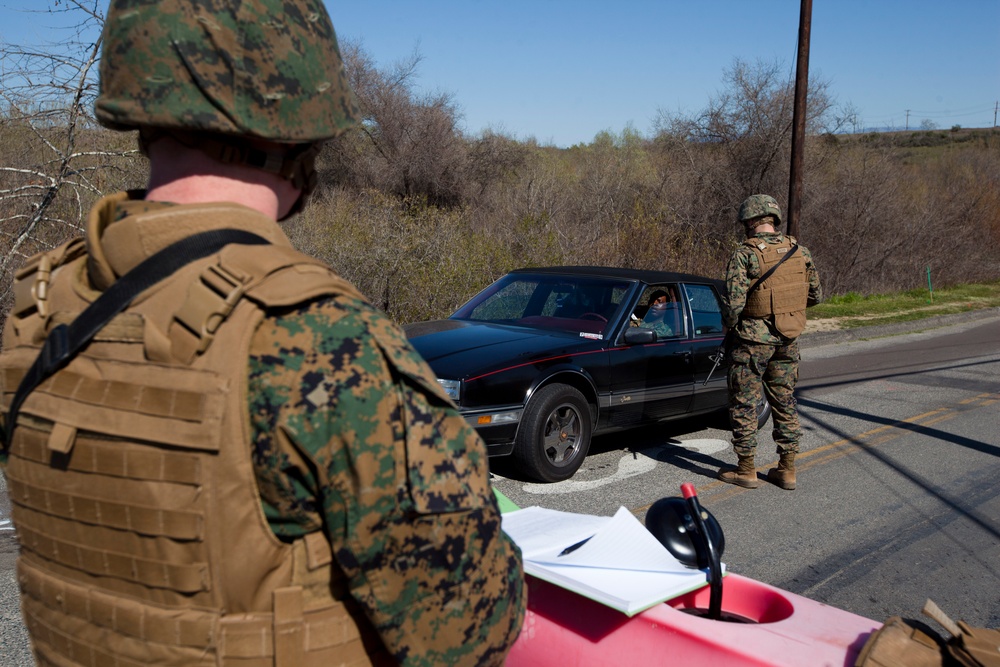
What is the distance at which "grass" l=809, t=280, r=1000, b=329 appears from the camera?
56.3 ft

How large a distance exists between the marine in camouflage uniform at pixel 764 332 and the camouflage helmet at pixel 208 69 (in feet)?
17.0

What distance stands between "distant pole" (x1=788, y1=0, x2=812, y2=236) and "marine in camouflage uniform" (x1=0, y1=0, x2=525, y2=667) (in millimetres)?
14571

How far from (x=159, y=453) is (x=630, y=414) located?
592 centimetres

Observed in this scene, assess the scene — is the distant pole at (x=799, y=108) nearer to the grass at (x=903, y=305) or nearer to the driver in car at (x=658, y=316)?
the grass at (x=903, y=305)

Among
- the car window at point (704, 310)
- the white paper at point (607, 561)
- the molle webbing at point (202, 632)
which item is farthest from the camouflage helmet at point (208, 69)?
the car window at point (704, 310)

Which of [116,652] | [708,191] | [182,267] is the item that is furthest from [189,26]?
[708,191]

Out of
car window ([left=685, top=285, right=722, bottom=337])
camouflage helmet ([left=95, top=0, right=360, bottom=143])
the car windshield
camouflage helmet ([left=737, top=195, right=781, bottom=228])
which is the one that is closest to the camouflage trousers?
camouflage helmet ([left=737, top=195, right=781, bottom=228])

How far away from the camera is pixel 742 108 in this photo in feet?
74.2

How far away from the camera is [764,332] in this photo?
6.10 metres

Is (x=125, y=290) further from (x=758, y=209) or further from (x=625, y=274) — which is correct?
(x=625, y=274)

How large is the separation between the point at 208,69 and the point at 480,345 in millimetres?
5082

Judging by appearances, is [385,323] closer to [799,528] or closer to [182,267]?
[182,267]

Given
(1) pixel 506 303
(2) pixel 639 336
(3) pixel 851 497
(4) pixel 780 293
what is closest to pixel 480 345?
(1) pixel 506 303

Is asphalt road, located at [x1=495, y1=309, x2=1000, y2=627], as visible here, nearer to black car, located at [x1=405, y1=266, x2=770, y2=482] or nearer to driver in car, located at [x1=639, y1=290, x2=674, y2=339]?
black car, located at [x1=405, y1=266, x2=770, y2=482]
